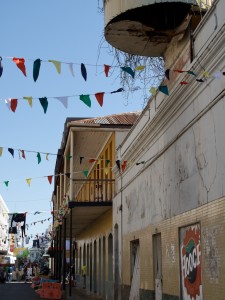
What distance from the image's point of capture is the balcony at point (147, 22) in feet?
37.5

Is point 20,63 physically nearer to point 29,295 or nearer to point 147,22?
point 147,22

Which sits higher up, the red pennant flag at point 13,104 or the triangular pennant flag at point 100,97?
the triangular pennant flag at point 100,97

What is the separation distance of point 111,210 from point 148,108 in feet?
24.3

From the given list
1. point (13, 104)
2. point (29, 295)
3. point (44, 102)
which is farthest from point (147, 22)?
point (29, 295)

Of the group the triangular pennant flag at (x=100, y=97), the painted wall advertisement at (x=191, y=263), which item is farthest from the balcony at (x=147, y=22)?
the painted wall advertisement at (x=191, y=263)

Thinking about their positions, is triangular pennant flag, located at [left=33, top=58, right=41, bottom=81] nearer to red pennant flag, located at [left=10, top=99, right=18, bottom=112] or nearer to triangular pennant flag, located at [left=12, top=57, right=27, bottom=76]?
triangular pennant flag, located at [left=12, top=57, right=27, bottom=76]

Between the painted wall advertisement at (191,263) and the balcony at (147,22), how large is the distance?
4571mm

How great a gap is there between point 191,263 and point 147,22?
18.8 ft

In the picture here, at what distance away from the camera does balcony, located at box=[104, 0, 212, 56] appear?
11.4 m

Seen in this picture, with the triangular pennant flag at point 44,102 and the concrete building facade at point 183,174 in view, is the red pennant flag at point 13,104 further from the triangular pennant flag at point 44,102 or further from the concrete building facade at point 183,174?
the concrete building facade at point 183,174

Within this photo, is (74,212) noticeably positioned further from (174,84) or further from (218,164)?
(218,164)

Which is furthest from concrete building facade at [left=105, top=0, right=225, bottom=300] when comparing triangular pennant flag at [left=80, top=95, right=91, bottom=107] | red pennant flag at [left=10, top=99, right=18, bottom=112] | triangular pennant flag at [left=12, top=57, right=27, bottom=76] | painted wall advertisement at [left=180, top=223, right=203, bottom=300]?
red pennant flag at [left=10, top=99, right=18, bottom=112]

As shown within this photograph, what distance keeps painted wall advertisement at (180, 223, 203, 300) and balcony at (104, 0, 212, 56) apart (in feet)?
15.0

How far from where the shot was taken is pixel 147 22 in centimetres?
1207
